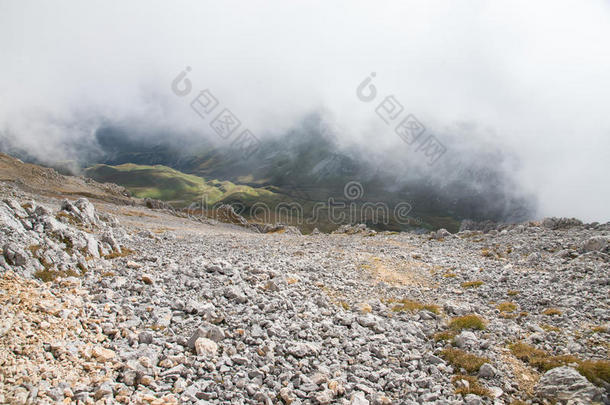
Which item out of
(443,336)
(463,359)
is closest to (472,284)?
(443,336)

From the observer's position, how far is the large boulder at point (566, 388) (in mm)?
10336

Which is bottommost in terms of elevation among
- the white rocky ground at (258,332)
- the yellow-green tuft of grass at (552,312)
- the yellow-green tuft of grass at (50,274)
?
the yellow-green tuft of grass at (50,274)

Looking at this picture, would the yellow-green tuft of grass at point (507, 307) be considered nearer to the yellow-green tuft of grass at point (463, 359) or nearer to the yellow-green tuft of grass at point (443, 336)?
the yellow-green tuft of grass at point (443, 336)

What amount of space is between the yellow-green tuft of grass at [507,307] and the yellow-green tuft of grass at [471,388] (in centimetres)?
1009

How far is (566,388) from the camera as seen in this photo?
10781 millimetres

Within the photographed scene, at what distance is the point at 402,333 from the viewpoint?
14953 mm

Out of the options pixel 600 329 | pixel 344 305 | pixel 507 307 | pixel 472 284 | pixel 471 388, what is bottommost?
pixel 471 388

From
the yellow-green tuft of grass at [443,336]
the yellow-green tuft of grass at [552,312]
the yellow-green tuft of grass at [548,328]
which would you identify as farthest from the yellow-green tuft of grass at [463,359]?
the yellow-green tuft of grass at [552,312]

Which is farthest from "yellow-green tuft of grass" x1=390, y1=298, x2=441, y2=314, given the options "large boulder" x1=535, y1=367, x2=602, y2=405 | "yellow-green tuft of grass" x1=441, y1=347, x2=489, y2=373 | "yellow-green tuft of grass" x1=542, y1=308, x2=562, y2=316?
"large boulder" x1=535, y1=367, x2=602, y2=405

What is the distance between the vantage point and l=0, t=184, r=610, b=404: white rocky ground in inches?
397

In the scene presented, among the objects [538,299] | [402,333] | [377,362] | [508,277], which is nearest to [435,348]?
[402,333]

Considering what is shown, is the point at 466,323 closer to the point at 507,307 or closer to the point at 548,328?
the point at 548,328

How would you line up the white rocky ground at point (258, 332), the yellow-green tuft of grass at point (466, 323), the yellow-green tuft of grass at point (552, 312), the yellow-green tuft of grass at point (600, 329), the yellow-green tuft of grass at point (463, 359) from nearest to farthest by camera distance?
the white rocky ground at point (258, 332) < the yellow-green tuft of grass at point (463, 359) < the yellow-green tuft of grass at point (600, 329) < the yellow-green tuft of grass at point (466, 323) < the yellow-green tuft of grass at point (552, 312)

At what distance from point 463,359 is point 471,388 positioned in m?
1.79
